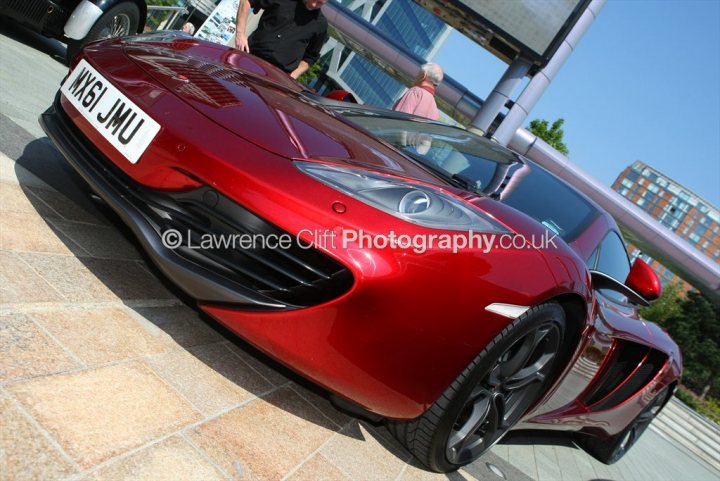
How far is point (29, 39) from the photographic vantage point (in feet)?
22.1

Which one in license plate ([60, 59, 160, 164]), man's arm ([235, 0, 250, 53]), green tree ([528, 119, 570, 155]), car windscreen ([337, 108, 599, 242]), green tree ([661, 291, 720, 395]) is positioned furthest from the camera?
green tree ([661, 291, 720, 395])

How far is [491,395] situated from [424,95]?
3200 mm

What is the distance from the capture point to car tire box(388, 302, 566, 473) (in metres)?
1.88

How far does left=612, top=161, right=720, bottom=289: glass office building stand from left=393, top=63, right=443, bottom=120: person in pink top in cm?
16405

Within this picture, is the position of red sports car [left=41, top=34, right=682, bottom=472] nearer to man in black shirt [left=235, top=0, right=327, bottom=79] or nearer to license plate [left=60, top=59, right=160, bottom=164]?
license plate [left=60, top=59, right=160, bottom=164]

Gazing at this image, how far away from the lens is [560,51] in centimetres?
1792

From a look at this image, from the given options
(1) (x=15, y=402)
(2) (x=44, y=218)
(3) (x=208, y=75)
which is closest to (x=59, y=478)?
(1) (x=15, y=402)

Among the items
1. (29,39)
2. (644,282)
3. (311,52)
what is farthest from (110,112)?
(29,39)

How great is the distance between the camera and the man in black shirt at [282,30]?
A: 13.5 feet

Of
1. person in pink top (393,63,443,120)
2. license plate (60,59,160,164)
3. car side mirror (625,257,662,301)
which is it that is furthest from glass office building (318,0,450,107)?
license plate (60,59,160,164)

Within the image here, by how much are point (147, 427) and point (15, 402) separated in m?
0.30

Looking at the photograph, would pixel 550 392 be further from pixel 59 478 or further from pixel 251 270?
pixel 59 478

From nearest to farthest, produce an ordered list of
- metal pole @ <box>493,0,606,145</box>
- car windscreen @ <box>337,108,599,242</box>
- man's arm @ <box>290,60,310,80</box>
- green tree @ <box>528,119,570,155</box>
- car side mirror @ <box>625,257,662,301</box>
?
car windscreen @ <box>337,108,599,242</box> → car side mirror @ <box>625,257,662,301</box> → man's arm @ <box>290,60,310,80</box> → metal pole @ <box>493,0,606,145</box> → green tree @ <box>528,119,570,155</box>

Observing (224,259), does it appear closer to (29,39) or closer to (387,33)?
(29,39)
